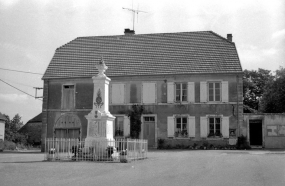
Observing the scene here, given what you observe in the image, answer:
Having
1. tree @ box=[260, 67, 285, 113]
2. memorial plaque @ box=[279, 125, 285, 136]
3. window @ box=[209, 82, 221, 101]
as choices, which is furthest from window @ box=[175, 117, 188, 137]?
tree @ box=[260, 67, 285, 113]

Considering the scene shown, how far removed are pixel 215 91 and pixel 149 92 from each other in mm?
4794

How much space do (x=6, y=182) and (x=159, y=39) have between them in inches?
987

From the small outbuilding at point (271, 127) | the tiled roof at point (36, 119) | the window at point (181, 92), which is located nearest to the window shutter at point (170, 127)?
the window at point (181, 92)

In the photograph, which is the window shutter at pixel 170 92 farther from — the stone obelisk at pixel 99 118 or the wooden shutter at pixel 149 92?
the stone obelisk at pixel 99 118

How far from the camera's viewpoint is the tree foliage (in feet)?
99.8

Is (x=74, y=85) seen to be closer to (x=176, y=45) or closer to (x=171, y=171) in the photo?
(x=176, y=45)

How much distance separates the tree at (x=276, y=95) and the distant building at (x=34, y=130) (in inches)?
1000

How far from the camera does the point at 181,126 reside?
30.1 metres

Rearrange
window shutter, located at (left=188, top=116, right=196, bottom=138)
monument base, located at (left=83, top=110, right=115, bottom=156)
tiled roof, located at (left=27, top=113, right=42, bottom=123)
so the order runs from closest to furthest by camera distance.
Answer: monument base, located at (left=83, top=110, right=115, bottom=156)
window shutter, located at (left=188, top=116, right=196, bottom=138)
tiled roof, located at (left=27, top=113, right=42, bottom=123)

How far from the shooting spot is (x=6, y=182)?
10383 millimetres

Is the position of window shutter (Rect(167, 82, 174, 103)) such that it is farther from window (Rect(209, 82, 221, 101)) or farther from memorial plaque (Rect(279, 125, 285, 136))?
memorial plaque (Rect(279, 125, 285, 136))

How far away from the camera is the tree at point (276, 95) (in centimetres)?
4350

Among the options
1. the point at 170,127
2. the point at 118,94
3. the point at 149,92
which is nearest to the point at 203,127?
the point at 170,127

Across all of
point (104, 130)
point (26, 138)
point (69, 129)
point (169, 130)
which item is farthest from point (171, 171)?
point (26, 138)
